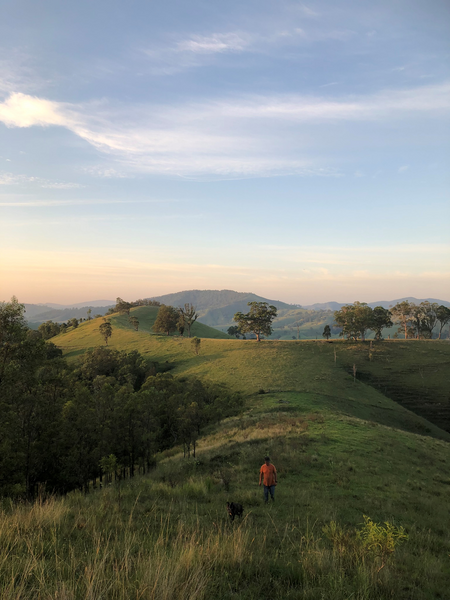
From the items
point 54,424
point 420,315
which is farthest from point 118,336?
point 420,315

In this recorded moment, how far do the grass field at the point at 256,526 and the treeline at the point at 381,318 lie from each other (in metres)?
72.7

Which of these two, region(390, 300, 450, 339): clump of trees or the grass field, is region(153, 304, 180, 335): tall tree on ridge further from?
the grass field

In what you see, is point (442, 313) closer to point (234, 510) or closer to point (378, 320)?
point (378, 320)

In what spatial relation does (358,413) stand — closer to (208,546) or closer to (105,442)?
(105,442)

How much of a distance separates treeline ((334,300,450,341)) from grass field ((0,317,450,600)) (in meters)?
72.7

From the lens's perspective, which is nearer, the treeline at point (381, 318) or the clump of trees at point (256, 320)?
the treeline at point (381, 318)

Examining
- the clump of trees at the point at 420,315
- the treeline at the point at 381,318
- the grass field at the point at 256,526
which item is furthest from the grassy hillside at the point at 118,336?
the grass field at the point at 256,526

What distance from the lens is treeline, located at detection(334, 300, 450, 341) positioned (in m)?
104

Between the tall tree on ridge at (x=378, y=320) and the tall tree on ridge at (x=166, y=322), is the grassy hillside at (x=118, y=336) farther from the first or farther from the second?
the tall tree on ridge at (x=378, y=320)

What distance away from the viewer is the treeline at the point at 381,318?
10431cm

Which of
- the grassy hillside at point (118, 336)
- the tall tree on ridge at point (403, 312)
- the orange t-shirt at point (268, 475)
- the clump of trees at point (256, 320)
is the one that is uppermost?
the tall tree on ridge at point (403, 312)

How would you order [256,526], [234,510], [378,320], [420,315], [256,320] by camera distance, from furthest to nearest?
[420,315]
[256,320]
[378,320]
[234,510]
[256,526]

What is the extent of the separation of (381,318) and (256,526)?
110 metres

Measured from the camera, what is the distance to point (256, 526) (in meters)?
9.11
